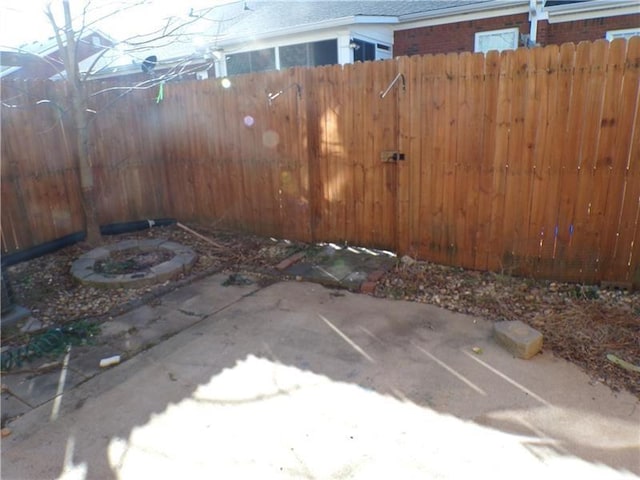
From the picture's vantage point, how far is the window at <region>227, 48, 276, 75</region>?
1095 centimetres

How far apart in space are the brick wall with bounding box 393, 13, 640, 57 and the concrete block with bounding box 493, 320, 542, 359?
901 centimetres

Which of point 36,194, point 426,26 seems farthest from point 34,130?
point 426,26

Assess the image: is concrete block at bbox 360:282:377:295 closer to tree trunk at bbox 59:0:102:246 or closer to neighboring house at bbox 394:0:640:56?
tree trunk at bbox 59:0:102:246

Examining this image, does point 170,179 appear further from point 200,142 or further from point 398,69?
point 398,69

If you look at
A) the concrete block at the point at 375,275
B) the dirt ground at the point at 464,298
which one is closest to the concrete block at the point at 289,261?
the dirt ground at the point at 464,298

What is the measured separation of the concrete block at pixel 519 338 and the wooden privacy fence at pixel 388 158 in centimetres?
112

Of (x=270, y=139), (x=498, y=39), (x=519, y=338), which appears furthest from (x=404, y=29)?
(x=519, y=338)

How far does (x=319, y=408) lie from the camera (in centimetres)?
256

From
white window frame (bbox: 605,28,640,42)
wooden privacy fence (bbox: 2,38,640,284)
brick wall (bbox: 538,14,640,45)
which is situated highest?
brick wall (bbox: 538,14,640,45)

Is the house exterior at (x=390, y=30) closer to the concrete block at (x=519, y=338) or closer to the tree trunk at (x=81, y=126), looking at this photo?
the tree trunk at (x=81, y=126)

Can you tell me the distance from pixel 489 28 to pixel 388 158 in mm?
7663

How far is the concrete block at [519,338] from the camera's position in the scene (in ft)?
9.78

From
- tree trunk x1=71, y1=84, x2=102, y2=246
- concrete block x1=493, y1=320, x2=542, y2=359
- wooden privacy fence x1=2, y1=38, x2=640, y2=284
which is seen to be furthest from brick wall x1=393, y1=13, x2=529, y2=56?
concrete block x1=493, y1=320, x2=542, y2=359

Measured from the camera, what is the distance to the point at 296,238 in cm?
553
